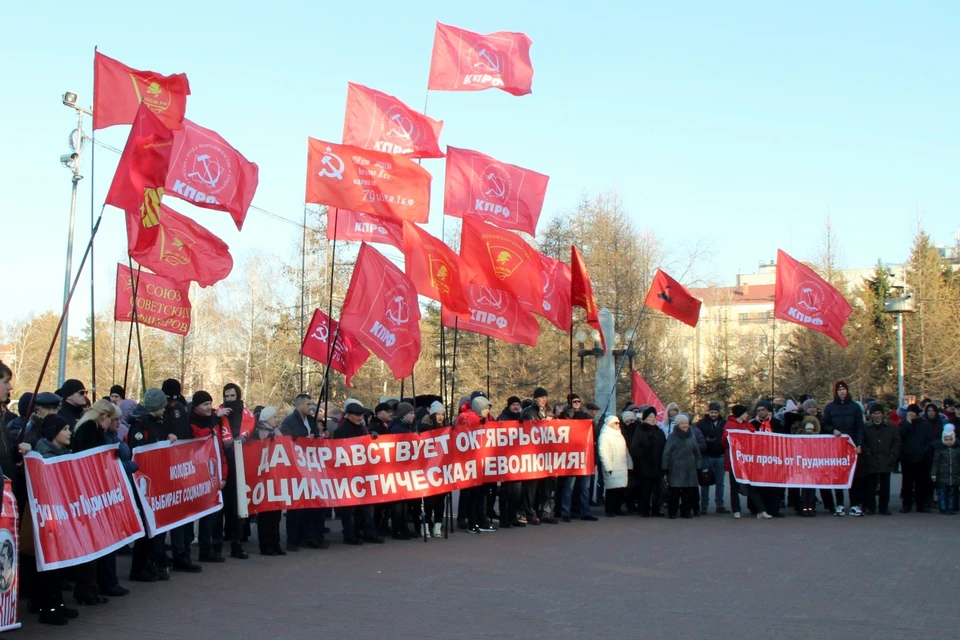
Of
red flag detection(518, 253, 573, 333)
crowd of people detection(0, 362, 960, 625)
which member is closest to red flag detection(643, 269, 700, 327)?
red flag detection(518, 253, 573, 333)

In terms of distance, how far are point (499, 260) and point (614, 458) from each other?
3.69 meters

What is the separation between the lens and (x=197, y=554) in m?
12.4

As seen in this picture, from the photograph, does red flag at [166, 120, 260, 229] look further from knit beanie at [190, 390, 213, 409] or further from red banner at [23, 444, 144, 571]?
red banner at [23, 444, 144, 571]

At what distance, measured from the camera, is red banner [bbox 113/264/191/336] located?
55.4 feet

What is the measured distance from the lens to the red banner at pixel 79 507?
7887 mm

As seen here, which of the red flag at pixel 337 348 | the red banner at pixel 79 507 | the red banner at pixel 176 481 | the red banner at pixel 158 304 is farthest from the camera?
the red flag at pixel 337 348

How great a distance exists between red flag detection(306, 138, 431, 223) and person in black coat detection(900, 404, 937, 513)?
355 inches

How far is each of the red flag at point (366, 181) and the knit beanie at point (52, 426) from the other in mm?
6282

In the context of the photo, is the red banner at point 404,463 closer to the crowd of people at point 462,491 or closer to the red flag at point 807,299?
the crowd of people at point 462,491

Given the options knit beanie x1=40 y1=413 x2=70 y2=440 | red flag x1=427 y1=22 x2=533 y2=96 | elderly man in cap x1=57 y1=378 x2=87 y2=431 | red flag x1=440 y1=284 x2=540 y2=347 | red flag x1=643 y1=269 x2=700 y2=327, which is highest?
red flag x1=427 y1=22 x2=533 y2=96

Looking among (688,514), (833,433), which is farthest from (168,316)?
(833,433)

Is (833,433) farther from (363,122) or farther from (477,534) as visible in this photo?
(363,122)

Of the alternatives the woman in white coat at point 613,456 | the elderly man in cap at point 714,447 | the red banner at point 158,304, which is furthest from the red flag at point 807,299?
the red banner at point 158,304

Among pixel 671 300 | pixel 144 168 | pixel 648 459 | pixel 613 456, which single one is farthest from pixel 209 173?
pixel 671 300
